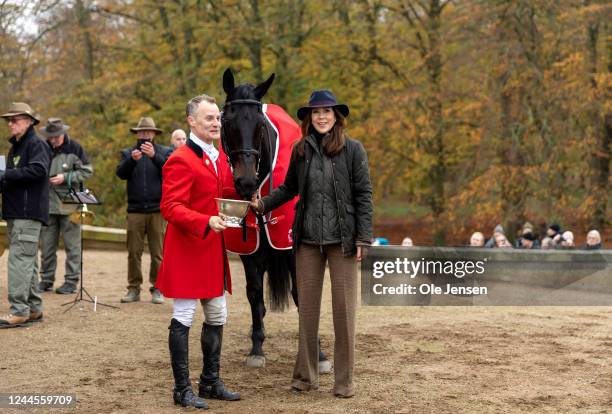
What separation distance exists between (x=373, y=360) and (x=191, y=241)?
7.31ft

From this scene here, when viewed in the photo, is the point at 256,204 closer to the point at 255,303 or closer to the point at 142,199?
the point at 255,303

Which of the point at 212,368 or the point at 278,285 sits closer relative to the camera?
the point at 212,368

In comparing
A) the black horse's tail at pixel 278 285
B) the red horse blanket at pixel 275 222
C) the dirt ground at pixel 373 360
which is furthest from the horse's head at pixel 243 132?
the dirt ground at pixel 373 360

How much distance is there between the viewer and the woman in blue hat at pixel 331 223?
5.45 metres

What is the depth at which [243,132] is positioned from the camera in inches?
221

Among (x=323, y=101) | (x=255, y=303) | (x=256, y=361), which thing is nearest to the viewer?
(x=323, y=101)

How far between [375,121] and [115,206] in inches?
287

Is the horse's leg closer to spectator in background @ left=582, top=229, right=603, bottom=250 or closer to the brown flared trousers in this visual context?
the brown flared trousers

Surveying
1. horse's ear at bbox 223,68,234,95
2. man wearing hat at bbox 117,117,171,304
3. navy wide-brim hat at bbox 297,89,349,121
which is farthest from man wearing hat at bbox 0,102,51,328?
navy wide-brim hat at bbox 297,89,349,121

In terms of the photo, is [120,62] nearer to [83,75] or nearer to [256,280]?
[83,75]

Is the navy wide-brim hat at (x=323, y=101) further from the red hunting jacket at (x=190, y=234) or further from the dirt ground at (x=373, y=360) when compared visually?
the dirt ground at (x=373, y=360)

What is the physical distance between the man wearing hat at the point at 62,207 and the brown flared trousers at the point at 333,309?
194 inches

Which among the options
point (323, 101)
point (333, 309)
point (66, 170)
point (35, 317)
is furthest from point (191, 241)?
point (66, 170)

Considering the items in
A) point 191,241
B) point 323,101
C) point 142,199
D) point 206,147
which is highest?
point 323,101
